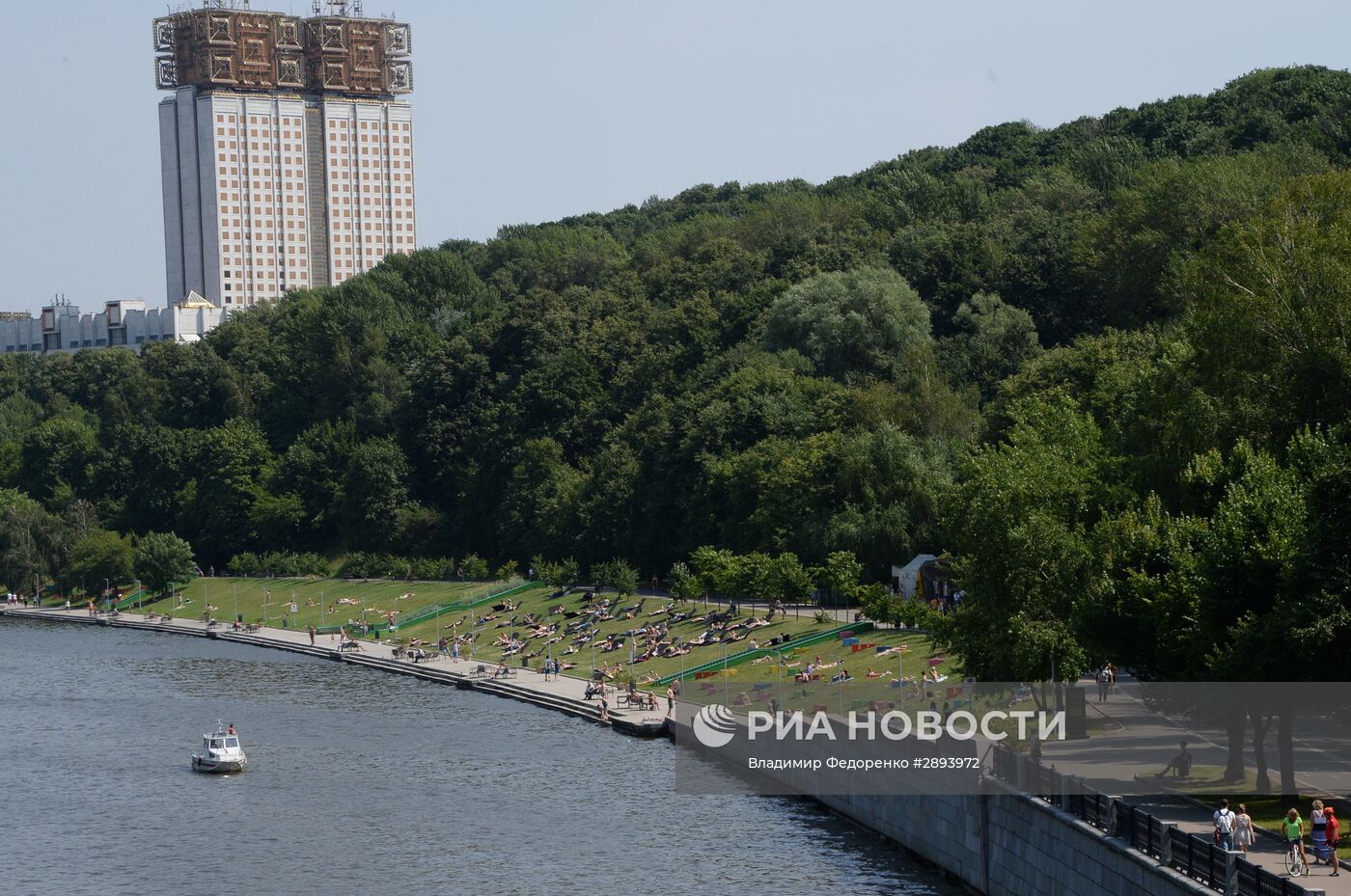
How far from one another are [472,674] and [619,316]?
147 feet

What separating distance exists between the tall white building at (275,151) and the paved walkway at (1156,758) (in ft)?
511

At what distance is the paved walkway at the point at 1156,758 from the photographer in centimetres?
3106

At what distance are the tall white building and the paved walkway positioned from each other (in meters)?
156

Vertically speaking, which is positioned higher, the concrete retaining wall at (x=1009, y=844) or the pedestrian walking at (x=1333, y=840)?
the pedestrian walking at (x=1333, y=840)

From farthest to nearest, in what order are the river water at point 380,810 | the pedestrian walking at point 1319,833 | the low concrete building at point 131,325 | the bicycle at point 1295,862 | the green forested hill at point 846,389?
the low concrete building at point 131,325 → the green forested hill at point 846,389 → the river water at point 380,810 → the pedestrian walking at point 1319,833 → the bicycle at point 1295,862

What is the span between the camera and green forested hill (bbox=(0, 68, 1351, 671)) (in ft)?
149

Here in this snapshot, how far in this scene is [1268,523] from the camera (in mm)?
34844

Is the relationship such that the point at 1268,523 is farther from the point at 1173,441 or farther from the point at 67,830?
the point at 67,830

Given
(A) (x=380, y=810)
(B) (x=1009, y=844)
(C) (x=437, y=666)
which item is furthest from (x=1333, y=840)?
(C) (x=437, y=666)

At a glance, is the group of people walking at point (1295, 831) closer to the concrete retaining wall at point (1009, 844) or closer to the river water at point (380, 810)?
the concrete retaining wall at point (1009, 844)

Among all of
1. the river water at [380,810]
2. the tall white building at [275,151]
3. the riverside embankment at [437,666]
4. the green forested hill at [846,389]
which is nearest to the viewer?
the river water at [380,810]

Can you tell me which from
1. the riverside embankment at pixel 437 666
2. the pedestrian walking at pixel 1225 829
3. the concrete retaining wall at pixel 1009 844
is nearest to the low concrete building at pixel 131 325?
the riverside embankment at pixel 437 666

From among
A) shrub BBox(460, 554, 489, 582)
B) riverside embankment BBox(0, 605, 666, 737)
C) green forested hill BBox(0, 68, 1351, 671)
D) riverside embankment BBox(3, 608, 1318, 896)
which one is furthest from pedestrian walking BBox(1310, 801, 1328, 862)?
shrub BBox(460, 554, 489, 582)

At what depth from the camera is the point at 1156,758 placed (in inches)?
1489
